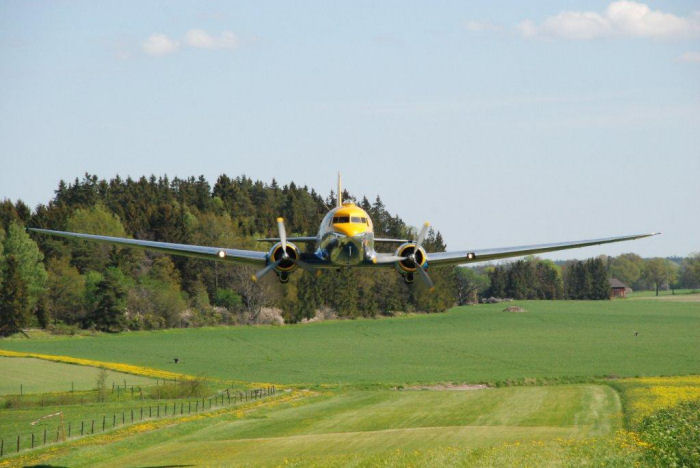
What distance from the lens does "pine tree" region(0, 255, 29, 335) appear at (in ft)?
500

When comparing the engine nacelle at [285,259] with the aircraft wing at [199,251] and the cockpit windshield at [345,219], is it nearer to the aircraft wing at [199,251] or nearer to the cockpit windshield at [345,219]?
the aircraft wing at [199,251]

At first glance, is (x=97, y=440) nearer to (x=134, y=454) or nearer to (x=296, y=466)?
(x=134, y=454)

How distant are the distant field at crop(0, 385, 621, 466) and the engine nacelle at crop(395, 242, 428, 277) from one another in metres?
14.0

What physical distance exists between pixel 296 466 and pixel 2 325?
109m

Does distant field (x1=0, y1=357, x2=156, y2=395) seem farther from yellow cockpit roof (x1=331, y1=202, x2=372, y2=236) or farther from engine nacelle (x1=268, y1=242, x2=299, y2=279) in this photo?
yellow cockpit roof (x1=331, y1=202, x2=372, y2=236)

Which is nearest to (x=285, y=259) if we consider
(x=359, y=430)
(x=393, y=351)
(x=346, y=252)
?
(x=346, y=252)

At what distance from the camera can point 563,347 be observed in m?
153

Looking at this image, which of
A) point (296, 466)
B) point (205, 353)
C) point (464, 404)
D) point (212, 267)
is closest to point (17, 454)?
point (296, 466)

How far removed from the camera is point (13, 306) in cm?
15238

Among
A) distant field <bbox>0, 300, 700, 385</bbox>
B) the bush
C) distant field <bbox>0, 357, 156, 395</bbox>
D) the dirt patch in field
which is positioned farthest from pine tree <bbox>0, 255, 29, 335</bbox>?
the bush

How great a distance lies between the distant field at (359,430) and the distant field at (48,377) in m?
28.2

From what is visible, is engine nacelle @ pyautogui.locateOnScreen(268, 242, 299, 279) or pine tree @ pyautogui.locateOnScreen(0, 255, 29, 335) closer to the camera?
engine nacelle @ pyautogui.locateOnScreen(268, 242, 299, 279)

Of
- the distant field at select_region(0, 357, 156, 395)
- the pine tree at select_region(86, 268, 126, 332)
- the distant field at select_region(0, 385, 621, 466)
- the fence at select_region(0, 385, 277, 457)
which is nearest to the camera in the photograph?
the distant field at select_region(0, 385, 621, 466)

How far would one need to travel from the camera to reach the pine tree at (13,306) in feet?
500
